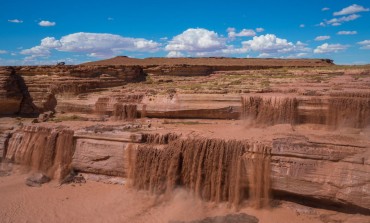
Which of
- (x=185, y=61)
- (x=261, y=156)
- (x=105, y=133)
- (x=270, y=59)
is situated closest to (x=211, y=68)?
(x=185, y=61)

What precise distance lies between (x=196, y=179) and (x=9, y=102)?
14.1m

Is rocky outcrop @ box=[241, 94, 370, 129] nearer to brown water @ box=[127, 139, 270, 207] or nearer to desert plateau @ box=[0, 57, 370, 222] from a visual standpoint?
desert plateau @ box=[0, 57, 370, 222]

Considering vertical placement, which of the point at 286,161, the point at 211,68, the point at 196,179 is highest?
the point at 211,68

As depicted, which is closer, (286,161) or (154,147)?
(286,161)

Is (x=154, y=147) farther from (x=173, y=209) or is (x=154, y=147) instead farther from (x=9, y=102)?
(x=9, y=102)

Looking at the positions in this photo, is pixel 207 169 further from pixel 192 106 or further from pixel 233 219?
pixel 192 106

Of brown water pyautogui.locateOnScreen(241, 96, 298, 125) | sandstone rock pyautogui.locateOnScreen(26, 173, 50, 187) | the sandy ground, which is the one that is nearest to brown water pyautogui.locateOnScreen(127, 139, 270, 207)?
the sandy ground

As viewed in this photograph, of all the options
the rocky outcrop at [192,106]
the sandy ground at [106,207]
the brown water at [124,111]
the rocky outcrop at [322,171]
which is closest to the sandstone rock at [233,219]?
the sandy ground at [106,207]

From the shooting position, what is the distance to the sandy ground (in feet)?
37.8

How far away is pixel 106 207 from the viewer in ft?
41.2

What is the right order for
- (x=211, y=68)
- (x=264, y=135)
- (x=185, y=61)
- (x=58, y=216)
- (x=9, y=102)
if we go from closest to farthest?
(x=58, y=216)
(x=264, y=135)
(x=9, y=102)
(x=211, y=68)
(x=185, y=61)

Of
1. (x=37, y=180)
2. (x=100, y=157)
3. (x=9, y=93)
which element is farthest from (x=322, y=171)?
(x=9, y=93)

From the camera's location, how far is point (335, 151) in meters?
10.6

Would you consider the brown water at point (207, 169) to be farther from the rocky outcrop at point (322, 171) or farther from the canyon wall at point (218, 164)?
the rocky outcrop at point (322, 171)
